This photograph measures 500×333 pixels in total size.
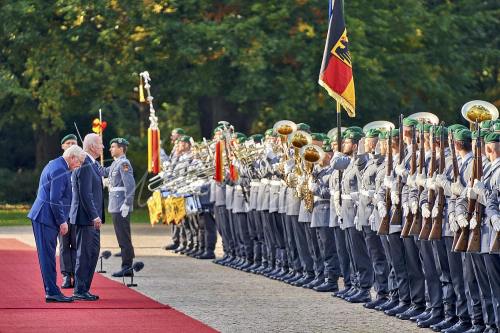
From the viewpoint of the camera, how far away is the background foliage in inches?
1594

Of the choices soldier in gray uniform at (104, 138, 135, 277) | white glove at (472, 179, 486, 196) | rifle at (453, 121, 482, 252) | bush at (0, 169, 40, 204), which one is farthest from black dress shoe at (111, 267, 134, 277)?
bush at (0, 169, 40, 204)

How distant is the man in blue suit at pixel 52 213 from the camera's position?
1844 cm

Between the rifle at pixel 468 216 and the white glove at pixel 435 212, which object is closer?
the rifle at pixel 468 216

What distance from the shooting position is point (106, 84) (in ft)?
138

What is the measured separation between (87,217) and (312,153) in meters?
2.92

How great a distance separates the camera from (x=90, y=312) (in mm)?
17500

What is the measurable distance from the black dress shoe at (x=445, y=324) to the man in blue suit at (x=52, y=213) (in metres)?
4.80

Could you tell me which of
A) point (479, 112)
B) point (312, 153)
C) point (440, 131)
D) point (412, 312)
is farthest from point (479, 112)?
point (312, 153)

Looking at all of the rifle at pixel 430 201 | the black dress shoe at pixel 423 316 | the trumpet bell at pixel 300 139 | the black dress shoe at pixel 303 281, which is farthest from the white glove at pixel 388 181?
the black dress shoe at pixel 303 281

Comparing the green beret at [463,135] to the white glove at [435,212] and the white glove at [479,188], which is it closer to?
the white glove at [435,212]

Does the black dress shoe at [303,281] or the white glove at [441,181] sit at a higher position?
the white glove at [441,181]

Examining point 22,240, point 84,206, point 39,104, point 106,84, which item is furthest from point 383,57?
point 84,206

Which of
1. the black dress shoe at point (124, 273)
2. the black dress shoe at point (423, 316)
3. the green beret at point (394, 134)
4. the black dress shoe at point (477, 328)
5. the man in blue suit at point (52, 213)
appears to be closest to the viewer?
the black dress shoe at point (477, 328)

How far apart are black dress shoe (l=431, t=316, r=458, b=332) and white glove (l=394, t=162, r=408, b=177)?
5.39ft
